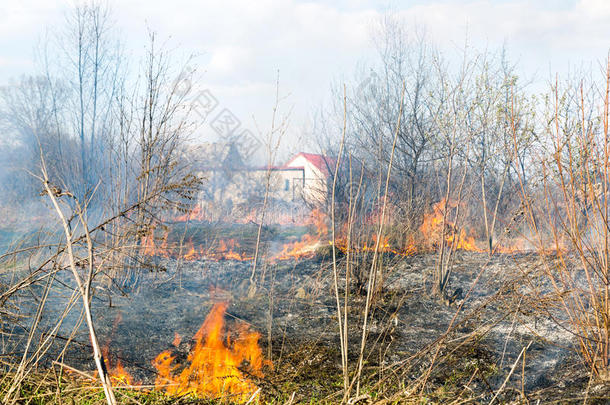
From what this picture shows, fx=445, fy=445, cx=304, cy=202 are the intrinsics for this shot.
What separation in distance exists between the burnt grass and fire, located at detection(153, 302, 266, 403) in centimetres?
12

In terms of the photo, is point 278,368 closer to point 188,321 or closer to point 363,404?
point 188,321

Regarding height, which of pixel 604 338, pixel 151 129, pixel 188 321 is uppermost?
pixel 151 129

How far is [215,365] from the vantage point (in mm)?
4652

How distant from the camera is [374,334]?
5730mm

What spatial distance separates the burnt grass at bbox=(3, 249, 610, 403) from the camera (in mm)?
3955

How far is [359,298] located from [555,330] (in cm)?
271

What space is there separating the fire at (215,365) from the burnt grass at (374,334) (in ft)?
0.40

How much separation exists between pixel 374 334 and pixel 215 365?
2126mm

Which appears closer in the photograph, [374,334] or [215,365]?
[215,365]

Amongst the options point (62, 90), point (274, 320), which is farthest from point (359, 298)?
point (62, 90)

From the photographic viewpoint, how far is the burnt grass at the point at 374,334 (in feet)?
13.0

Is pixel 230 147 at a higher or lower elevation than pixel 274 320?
higher

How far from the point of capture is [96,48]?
1241 cm

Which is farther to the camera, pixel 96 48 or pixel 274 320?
pixel 96 48
